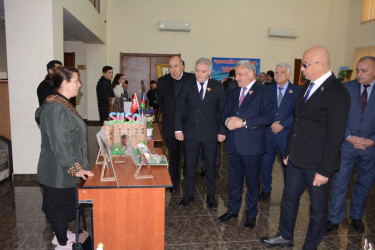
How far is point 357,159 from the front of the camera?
2760 mm

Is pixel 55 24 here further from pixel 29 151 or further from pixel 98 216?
pixel 98 216

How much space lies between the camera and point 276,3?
9.11 m

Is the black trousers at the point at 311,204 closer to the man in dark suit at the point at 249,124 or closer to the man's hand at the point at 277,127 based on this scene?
the man in dark suit at the point at 249,124

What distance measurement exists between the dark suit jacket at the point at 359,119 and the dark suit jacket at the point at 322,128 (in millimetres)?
851

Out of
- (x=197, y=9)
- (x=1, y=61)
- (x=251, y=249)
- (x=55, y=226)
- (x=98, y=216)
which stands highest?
(x=197, y=9)

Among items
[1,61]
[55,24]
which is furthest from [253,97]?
[1,61]

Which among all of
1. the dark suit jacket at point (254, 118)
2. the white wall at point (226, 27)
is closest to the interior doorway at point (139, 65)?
the white wall at point (226, 27)

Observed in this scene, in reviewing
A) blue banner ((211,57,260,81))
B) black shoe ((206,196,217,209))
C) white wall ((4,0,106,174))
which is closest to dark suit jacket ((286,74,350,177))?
black shoe ((206,196,217,209))

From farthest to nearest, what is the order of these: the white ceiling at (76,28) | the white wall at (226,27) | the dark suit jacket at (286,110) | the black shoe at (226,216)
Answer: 1. the white wall at (226,27)
2. the white ceiling at (76,28)
3. the dark suit jacket at (286,110)
4. the black shoe at (226,216)

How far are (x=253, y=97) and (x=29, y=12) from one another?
3153 mm

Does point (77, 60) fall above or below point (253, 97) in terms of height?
above

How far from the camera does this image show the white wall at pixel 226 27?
8.87 m

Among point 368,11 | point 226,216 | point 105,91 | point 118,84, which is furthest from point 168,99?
point 368,11

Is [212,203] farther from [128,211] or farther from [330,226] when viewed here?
[128,211]
